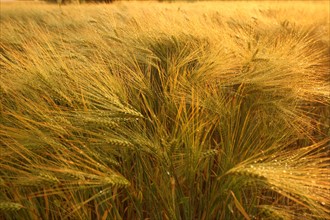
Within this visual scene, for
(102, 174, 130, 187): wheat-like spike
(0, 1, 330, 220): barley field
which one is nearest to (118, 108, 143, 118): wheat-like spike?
(0, 1, 330, 220): barley field

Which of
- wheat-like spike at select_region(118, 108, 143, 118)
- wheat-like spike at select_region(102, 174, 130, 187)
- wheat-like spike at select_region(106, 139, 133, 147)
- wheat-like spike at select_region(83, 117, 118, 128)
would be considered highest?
wheat-like spike at select_region(118, 108, 143, 118)

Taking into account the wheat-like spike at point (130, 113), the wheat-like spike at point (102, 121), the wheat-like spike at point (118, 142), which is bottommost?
the wheat-like spike at point (118, 142)

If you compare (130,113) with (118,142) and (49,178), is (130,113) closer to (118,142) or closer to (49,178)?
(118,142)

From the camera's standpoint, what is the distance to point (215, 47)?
4.57ft

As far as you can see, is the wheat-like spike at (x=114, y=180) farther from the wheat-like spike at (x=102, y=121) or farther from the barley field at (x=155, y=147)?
the wheat-like spike at (x=102, y=121)

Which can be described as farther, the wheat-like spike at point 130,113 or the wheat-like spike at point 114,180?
the wheat-like spike at point 130,113

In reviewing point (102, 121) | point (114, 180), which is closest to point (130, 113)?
point (102, 121)

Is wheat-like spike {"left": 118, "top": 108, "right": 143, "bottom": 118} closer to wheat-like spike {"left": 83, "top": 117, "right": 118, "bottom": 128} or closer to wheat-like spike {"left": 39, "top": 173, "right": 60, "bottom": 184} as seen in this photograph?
wheat-like spike {"left": 83, "top": 117, "right": 118, "bottom": 128}

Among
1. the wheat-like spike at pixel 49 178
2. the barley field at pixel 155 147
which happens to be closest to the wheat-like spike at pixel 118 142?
the barley field at pixel 155 147

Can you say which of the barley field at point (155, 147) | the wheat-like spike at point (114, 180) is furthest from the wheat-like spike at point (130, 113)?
the wheat-like spike at point (114, 180)

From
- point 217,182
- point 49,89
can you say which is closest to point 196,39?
point 49,89

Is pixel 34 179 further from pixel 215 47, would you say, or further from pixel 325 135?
pixel 325 135

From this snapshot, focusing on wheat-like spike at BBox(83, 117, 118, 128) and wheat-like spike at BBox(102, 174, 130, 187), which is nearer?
wheat-like spike at BBox(102, 174, 130, 187)

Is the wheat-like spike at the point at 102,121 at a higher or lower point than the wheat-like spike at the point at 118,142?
higher
